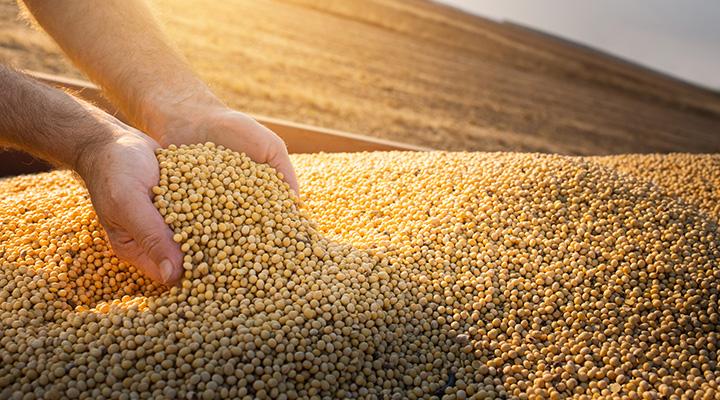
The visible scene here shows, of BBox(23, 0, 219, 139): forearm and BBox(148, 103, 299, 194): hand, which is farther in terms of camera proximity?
BBox(23, 0, 219, 139): forearm

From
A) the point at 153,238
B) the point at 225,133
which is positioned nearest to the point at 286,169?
the point at 225,133

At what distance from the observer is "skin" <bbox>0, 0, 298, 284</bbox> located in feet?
5.11

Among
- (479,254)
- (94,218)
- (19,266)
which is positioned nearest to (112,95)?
(94,218)

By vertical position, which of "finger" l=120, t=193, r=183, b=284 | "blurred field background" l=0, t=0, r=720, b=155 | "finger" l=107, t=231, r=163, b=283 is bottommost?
"blurred field background" l=0, t=0, r=720, b=155

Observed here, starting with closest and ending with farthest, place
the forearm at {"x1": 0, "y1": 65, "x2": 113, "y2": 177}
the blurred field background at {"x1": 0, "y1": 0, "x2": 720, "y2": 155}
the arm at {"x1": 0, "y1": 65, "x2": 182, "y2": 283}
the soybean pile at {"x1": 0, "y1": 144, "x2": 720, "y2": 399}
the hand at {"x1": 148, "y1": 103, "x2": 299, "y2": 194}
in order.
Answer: the soybean pile at {"x1": 0, "y1": 144, "x2": 720, "y2": 399}
the arm at {"x1": 0, "y1": 65, "x2": 182, "y2": 283}
the forearm at {"x1": 0, "y1": 65, "x2": 113, "y2": 177}
the hand at {"x1": 148, "y1": 103, "x2": 299, "y2": 194}
the blurred field background at {"x1": 0, "y1": 0, "x2": 720, "y2": 155}

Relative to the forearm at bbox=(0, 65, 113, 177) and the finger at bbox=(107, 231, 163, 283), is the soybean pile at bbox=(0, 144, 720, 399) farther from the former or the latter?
the forearm at bbox=(0, 65, 113, 177)

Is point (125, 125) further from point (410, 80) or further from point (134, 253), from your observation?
point (410, 80)

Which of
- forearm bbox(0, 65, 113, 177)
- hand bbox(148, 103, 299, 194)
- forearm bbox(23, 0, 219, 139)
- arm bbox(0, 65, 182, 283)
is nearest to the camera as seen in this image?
arm bbox(0, 65, 182, 283)

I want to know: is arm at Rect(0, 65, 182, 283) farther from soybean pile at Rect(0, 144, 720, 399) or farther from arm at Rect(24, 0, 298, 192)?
arm at Rect(24, 0, 298, 192)

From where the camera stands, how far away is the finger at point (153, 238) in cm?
152

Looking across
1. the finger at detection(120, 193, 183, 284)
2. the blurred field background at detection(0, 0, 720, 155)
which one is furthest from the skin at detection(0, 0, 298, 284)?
the blurred field background at detection(0, 0, 720, 155)

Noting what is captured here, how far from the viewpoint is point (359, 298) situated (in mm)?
1646

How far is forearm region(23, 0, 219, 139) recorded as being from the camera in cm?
207

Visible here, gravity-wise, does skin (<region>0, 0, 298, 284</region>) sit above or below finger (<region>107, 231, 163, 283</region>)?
above
